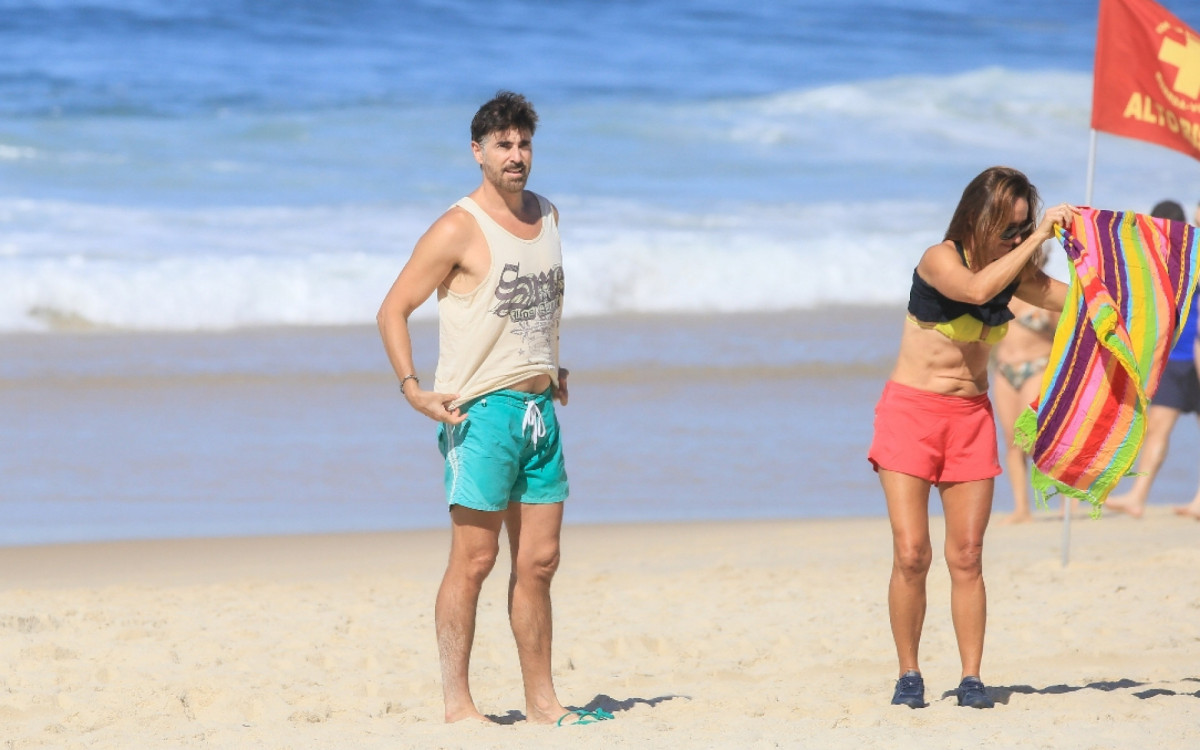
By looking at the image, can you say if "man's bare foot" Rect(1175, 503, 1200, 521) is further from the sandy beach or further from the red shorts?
the red shorts

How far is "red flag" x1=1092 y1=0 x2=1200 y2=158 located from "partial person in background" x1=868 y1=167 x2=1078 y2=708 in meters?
1.82

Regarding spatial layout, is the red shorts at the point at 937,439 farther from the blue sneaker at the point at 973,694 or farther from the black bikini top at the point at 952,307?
the blue sneaker at the point at 973,694

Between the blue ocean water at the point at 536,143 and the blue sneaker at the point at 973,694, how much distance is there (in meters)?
9.62

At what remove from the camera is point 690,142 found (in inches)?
843

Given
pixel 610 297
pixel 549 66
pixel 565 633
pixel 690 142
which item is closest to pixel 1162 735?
pixel 565 633

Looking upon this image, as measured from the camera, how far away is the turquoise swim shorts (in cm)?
421

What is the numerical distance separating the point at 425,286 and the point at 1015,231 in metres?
1.73

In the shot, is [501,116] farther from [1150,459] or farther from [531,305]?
[1150,459]

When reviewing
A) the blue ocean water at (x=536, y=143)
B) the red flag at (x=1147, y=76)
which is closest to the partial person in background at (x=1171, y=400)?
the red flag at (x=1147, y=76)

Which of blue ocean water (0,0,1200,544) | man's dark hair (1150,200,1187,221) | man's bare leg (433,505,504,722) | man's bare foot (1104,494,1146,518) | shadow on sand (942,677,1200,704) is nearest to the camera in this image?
man's bare leg (433,505,504,722)

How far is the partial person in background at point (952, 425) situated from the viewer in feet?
14.4

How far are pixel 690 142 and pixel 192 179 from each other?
7190 mm

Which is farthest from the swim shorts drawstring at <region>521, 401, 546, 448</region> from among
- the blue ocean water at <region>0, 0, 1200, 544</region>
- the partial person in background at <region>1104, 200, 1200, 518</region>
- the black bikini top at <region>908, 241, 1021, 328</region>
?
the partial person in background at <region>1104, 200, 1200, 518</region>

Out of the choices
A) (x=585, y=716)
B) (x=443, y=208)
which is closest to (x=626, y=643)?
(x=585, y=716)
